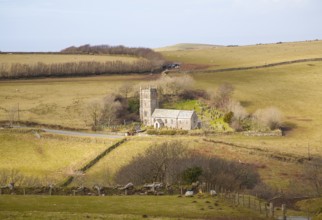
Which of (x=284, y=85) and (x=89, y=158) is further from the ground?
(x=284, y=85)

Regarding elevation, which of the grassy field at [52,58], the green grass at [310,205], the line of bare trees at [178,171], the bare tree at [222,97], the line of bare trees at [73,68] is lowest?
the line of bare trees at [178,171]

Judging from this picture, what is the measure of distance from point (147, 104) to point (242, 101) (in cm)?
2322

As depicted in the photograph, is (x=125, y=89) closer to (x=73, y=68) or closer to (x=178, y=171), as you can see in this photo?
(x=73, y=68)

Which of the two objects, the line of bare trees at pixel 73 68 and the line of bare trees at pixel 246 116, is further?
the line of bare trees at pixel 73 68

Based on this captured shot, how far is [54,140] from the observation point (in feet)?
271

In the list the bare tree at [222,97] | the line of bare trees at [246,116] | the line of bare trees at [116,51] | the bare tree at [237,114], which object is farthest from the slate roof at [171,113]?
the line of bare trees at [116,51]

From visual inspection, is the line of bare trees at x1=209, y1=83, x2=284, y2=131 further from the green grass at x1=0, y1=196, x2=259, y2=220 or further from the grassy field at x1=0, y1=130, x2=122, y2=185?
the green grass at x1=0, y1=196, x2=259, y2=220

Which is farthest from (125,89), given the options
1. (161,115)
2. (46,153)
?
(46,153)

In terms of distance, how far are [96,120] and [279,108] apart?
3688 cm

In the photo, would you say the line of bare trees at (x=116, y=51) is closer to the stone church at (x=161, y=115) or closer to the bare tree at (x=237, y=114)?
the bare tree at (x=237, y=114)

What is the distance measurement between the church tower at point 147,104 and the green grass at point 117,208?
6141 cm

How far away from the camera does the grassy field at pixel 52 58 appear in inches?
5487

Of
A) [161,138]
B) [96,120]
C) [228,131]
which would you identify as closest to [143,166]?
[161,138]

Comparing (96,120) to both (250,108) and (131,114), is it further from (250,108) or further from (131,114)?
(250,108)
